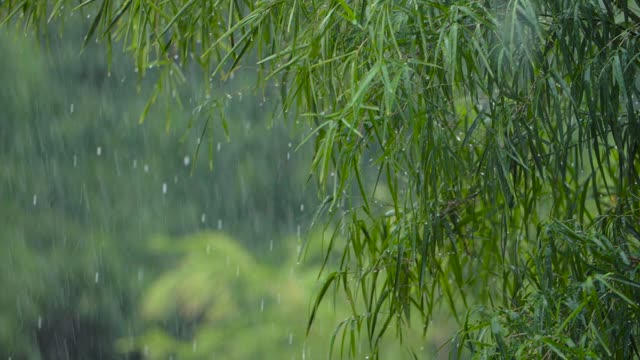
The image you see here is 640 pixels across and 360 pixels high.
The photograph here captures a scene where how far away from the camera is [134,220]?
631 cm

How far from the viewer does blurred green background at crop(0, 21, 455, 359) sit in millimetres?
6039

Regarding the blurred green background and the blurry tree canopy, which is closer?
the blurry tree canopy

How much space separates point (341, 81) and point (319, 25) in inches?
4.7

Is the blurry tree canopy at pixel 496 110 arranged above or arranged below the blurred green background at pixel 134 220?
above

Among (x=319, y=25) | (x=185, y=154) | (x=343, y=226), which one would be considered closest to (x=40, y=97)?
(x=185, y=154)

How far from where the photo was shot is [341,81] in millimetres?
2018

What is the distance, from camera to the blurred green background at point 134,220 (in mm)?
6039

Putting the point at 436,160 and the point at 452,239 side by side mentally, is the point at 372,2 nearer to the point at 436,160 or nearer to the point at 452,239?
the point at 436,160

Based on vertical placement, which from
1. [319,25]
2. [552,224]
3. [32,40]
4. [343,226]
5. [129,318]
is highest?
[319,25]

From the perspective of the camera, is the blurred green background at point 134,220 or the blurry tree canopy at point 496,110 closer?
the blurry tree canopy at point 496,110

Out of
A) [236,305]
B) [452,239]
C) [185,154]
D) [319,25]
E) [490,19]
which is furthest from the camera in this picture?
[185,154]

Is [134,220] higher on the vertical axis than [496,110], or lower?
lower

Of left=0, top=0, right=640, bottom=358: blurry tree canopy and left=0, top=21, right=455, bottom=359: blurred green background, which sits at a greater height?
left=0, top=0, right=640, bottom=358: blurry tree canopy

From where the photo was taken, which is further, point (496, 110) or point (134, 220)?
point (134, 220)
